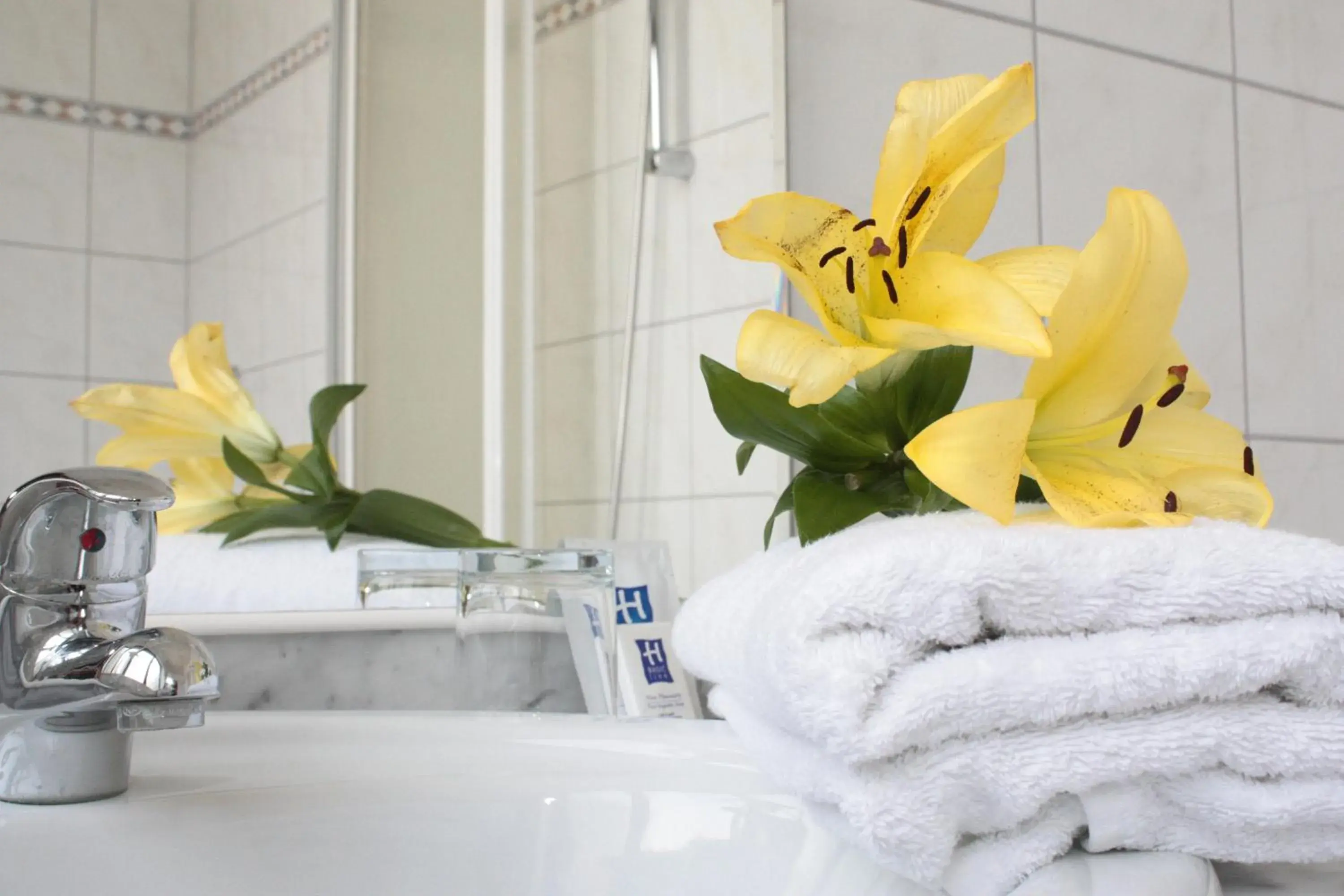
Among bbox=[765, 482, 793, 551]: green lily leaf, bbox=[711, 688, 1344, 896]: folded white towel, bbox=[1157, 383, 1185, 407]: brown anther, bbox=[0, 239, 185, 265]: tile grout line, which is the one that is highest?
bbox=[0, 239, 185, 265]: tile grout line

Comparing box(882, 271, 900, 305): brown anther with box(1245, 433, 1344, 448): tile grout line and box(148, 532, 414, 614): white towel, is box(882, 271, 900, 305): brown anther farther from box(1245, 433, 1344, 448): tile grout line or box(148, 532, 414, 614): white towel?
box(1245, 433, 1344, 448): tile grout line

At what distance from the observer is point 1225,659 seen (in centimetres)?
36

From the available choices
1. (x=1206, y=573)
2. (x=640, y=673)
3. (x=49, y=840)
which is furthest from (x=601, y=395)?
(x=1206, y=573)

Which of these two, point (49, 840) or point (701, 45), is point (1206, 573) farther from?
point (701, 45)

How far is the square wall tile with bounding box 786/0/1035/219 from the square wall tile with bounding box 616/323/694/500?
0.17 m

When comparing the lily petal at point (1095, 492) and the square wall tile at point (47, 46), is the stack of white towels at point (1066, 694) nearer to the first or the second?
the lily petal at point (1095, 492)

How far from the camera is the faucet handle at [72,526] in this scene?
0.54m

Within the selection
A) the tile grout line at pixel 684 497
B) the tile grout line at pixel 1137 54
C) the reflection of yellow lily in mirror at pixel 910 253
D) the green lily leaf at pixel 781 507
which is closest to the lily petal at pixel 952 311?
the reflection of yellow lily in mirror at pixel 910 253

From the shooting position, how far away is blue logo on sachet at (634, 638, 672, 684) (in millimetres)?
880

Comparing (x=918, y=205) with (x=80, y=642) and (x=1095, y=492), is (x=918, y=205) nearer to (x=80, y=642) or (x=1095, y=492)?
(x=1095, y=492)

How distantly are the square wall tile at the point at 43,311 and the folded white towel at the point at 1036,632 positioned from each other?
2.06 feet

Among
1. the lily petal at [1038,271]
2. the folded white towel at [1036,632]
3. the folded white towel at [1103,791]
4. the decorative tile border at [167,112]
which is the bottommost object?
the folded white towel at [1103,791]

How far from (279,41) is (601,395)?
36 centimetres

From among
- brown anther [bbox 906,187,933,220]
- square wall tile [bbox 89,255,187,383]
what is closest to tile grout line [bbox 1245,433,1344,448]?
brown anther [bbox 906,187,933,220]
